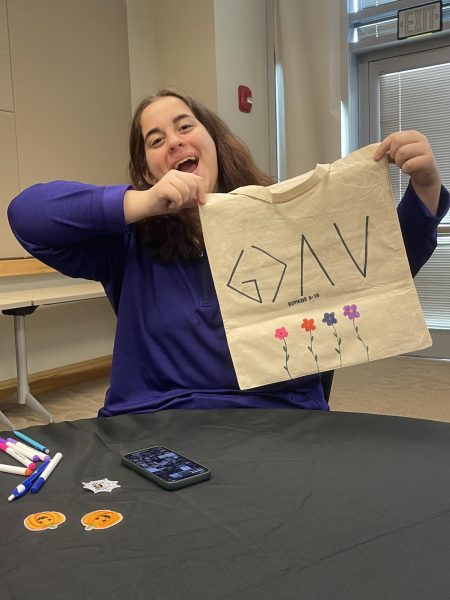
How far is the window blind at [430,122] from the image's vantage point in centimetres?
367

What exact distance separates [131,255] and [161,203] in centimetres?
22

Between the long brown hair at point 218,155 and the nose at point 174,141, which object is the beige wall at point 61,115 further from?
the nose at point 174,141

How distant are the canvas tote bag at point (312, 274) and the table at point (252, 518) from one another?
0.12 meters

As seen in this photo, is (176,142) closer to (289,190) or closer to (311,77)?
(289,190)

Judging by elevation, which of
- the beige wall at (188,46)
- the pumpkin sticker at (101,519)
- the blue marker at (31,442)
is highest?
the beige wall at (188,46)

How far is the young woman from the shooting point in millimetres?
957

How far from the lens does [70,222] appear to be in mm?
981

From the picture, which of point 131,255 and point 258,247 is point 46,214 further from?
point 258,247

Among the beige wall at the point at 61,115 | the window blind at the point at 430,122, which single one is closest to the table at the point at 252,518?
the beige wall at the point at 61,115

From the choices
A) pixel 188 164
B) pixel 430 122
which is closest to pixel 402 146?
pixel 188 164

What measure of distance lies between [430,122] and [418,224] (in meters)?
3.00

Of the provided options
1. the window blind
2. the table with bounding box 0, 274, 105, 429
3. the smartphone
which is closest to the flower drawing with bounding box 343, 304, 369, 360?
the smartphone

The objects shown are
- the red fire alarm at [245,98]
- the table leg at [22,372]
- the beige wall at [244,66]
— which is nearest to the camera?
the table leg at [22,372]

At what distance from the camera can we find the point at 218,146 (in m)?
1.30
